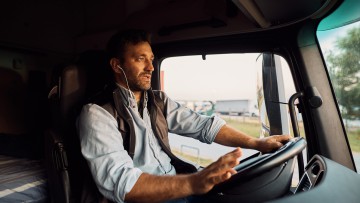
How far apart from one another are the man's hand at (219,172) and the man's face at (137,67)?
770 mm

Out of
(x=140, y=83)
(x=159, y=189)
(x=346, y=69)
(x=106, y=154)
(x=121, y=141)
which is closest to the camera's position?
(x=159, y=189)

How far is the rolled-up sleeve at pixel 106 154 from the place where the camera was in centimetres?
116

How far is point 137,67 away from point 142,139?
1.44ft

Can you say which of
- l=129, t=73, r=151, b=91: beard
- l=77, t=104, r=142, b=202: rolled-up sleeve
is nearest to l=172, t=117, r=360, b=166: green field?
l=129, t=73, r=151, b=91: beard

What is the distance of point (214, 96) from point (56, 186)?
165cm

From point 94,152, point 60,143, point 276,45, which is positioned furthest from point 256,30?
point 60,143

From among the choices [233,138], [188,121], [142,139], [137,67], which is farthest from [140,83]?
[233,138]

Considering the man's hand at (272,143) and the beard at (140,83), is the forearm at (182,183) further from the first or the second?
the beard at (140,83)

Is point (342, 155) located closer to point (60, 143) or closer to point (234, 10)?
point (234, 10)

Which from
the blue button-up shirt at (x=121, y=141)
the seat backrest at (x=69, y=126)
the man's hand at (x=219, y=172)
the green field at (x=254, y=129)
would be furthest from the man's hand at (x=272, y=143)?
the seat backrest at (x=69, y=126)

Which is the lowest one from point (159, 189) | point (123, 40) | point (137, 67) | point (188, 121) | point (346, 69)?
point (159, 189)

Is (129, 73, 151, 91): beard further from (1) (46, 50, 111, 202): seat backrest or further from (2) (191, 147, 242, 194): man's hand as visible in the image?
(2) (191, 147, 242, 194): man's hand

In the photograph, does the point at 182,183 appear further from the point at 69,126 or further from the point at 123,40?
the point at 123,40

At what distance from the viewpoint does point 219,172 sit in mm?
1009
